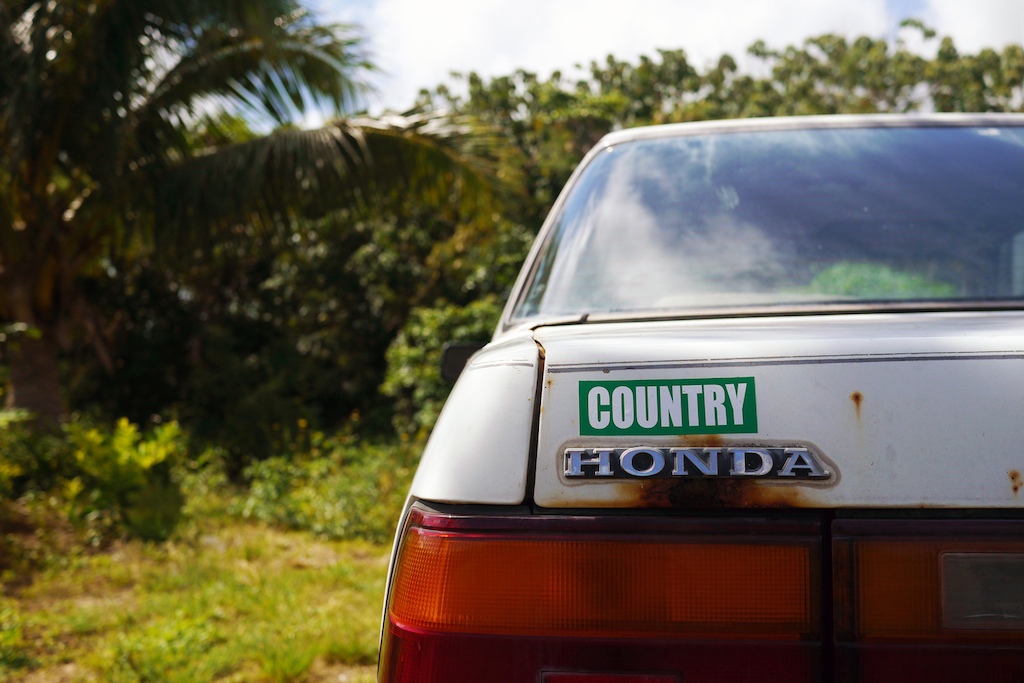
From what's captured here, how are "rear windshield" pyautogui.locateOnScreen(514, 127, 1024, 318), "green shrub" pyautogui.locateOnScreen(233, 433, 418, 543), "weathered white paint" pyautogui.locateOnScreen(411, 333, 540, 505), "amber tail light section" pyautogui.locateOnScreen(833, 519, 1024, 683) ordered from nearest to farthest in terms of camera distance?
1. "amber tail light section" pyautogui.locateOnScreen(833, 519, 1024, 683)
2. "weathered white paint" pyautogui.locateOnScreen(411, 333, 540, 505)
3. "rear windshield" pyautogui.locateOnScreen(514, 127, 1024, 318)
4. "green shrub" pyautogui.locateOnScreen(233, 433, 418, 543)

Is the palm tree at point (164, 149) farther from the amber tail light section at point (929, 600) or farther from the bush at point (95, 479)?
the amber tail light section at point (929, 600)

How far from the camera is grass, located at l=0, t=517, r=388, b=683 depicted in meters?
3.40

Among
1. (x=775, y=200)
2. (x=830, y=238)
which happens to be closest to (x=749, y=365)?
(x=830, y=238)

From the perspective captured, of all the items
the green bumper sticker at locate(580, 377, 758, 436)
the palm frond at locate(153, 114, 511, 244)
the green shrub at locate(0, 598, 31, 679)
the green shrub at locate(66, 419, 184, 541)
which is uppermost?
the palm frond at locate(153, 114, 511, 244)

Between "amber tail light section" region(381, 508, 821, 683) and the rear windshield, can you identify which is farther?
the rear windshield

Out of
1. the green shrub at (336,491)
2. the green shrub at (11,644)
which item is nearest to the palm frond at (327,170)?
the green shrub at (336,491)

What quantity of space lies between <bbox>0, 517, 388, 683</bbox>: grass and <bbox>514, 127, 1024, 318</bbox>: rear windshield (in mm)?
2304

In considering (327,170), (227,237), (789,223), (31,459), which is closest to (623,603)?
(789,223)

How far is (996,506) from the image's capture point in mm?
959

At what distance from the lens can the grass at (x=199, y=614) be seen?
340 centimetres

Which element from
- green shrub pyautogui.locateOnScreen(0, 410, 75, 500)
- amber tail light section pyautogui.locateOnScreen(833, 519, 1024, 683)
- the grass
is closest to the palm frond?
green shrub pyautogui.locateOnScreen(0, 410, 75, 500)

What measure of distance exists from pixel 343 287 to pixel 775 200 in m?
11.1

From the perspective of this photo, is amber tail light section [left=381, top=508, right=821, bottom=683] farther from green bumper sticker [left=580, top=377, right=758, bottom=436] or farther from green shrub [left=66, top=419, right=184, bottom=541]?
green shrub [left=66, top=419, right=184, bottom=541]

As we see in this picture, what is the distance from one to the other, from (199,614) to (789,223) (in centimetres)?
346
